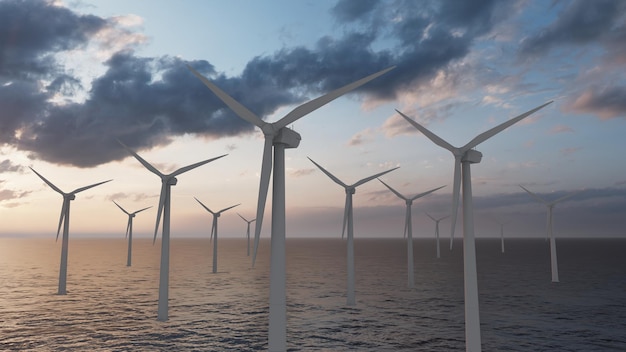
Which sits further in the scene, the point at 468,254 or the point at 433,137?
the point at 433,137

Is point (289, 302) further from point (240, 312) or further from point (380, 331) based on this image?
point (380, 331)

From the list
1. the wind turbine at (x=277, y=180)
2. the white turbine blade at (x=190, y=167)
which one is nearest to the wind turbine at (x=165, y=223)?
the white turbine blade at (x=190, y=167)

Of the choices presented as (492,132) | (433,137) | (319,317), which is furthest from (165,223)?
(492,132)

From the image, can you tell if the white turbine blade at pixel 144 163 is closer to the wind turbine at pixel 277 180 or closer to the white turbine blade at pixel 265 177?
the wind turbine at pixel 277 180

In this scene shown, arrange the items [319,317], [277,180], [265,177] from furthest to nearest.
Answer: [319,317] < [277,180] < [265,177]

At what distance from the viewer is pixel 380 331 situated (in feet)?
158

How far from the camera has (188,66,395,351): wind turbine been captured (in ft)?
96.8

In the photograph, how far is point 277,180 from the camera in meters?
30.8

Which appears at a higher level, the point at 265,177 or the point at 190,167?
the point at 190,167

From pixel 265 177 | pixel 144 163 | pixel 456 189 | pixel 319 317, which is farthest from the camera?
pixel 319 317

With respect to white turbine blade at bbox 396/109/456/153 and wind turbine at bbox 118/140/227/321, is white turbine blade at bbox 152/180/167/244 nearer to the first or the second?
wind turbine at bbox 118/140/227/321

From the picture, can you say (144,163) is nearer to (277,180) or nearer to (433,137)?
(277,180)

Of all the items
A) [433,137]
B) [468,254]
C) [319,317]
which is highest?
[433,137]

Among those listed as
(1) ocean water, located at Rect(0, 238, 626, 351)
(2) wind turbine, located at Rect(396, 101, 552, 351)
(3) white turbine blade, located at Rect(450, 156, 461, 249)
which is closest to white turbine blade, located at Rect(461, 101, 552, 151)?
(2) wind turbine, located at Rect(396, 101, 552, 351)
